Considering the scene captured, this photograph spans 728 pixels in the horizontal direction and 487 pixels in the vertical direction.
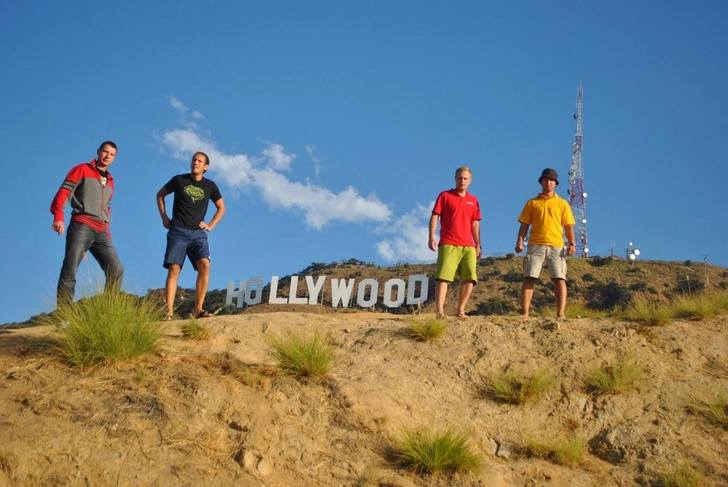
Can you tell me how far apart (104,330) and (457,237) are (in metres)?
4.22

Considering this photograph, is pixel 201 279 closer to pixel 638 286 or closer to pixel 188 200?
pixel 188 200

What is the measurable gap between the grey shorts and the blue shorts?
13.4 ft

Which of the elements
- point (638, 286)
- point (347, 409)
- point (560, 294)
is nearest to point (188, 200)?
point (347, 409)

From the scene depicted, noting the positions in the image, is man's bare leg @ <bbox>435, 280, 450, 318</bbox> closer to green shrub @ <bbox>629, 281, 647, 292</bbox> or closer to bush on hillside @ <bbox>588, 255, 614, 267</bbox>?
green shrub @ <bbox>629, 281, 647, 292</bbox>

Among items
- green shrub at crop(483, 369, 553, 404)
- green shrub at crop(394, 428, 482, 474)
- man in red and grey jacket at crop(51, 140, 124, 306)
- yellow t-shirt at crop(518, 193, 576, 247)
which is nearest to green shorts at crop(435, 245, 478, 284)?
yellow t-shirt at crop(518, 193, 576, 247)

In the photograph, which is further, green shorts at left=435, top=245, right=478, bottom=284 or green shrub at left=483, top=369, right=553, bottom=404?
green shorts at left=435, top=245, right=478, bottom=284

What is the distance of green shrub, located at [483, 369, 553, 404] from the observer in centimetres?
640

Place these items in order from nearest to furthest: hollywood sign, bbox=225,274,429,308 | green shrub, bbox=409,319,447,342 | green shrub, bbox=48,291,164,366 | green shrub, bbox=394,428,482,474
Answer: green shrub, bbox=394,428,482,474, green shrub, bbox=48,291,164,366, green shrub, bbox=409,319,447,342, hollywood sign, bbox=225,274,429,308

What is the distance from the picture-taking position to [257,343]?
7.15 metres

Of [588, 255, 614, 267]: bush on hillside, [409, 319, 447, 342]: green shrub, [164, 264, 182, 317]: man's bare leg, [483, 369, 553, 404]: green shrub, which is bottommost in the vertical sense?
[483, 369, 553, 404]: green shrub

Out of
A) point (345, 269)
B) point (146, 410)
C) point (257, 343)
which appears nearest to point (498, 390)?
point (257, 343)

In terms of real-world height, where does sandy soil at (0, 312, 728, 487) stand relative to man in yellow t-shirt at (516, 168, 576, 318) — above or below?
below

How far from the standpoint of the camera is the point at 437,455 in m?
5.11

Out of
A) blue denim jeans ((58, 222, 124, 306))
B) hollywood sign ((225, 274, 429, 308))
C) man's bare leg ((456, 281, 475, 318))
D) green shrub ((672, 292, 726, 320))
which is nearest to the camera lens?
blue denim jeans ((58, 222, 124, 306))
